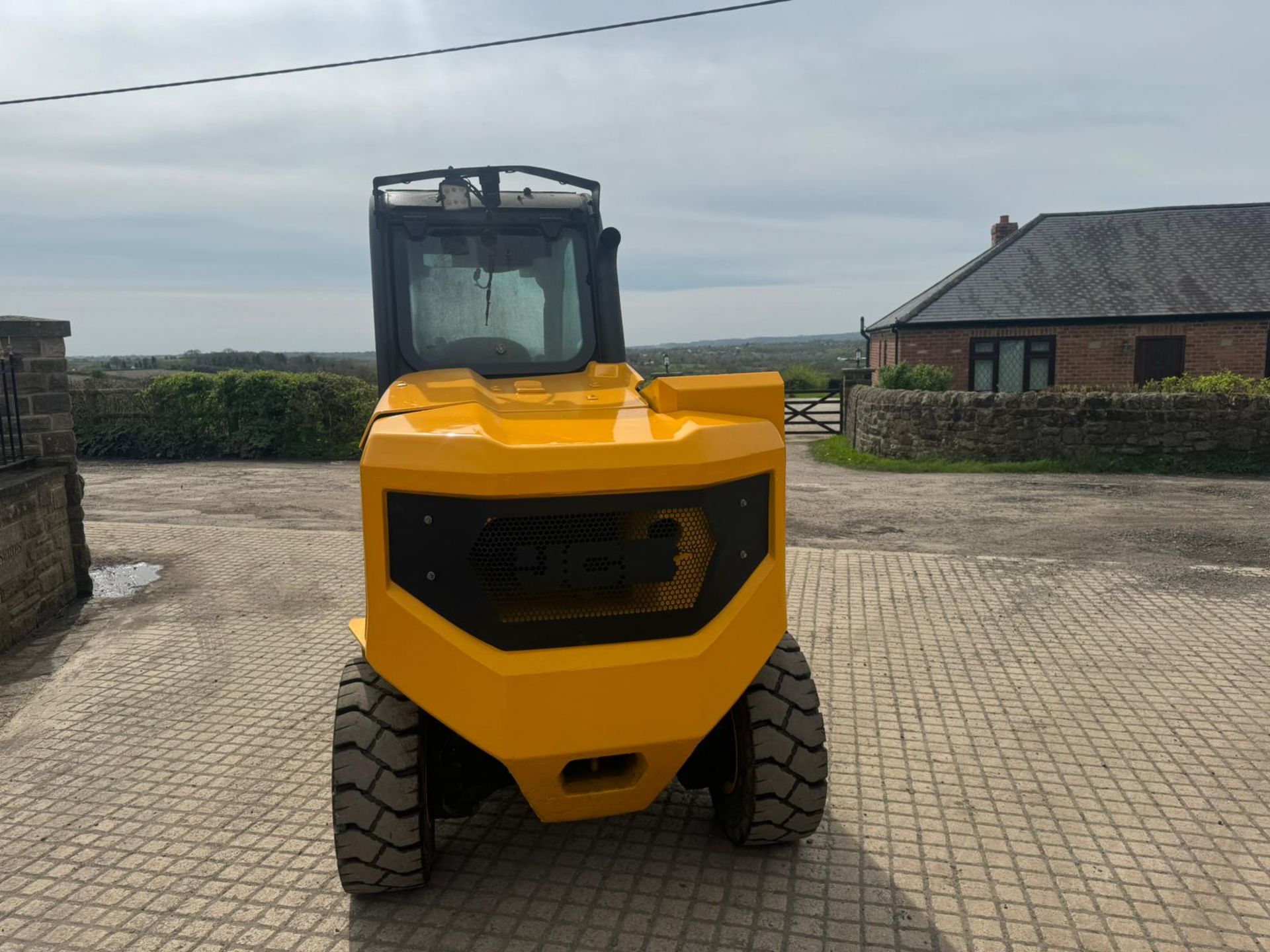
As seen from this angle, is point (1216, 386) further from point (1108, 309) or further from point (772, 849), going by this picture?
point (772, 849)

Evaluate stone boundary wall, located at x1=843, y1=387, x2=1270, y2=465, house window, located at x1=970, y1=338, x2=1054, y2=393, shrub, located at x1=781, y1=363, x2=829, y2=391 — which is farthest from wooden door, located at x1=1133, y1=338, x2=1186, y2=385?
shrub, located at x1=781, y1=363, x2=829, y2=391

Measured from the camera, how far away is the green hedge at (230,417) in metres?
19.0

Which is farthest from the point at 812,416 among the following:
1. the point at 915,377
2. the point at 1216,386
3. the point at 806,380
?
the point at 1216,386

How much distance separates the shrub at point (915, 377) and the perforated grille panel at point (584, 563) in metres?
16.5

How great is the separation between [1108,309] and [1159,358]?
1.66 meters

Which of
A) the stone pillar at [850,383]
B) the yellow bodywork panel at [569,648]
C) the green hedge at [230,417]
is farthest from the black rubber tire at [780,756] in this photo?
the stone pillar at [850,383]

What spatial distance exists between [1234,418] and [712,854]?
14.1 metres

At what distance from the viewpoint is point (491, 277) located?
4352mm

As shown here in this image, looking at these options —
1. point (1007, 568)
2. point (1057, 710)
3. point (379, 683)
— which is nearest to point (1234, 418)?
point (1007, 568)

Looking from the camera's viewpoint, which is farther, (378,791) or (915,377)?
(915,377)

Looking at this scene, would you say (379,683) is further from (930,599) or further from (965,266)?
(965,266)

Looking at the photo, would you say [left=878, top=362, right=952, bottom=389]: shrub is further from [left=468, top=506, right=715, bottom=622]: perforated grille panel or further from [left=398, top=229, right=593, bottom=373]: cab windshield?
[left=468, top=506, right=715, bottom=622]: perforated grille panel

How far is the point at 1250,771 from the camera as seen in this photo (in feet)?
15.0

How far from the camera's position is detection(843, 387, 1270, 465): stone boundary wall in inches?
568
